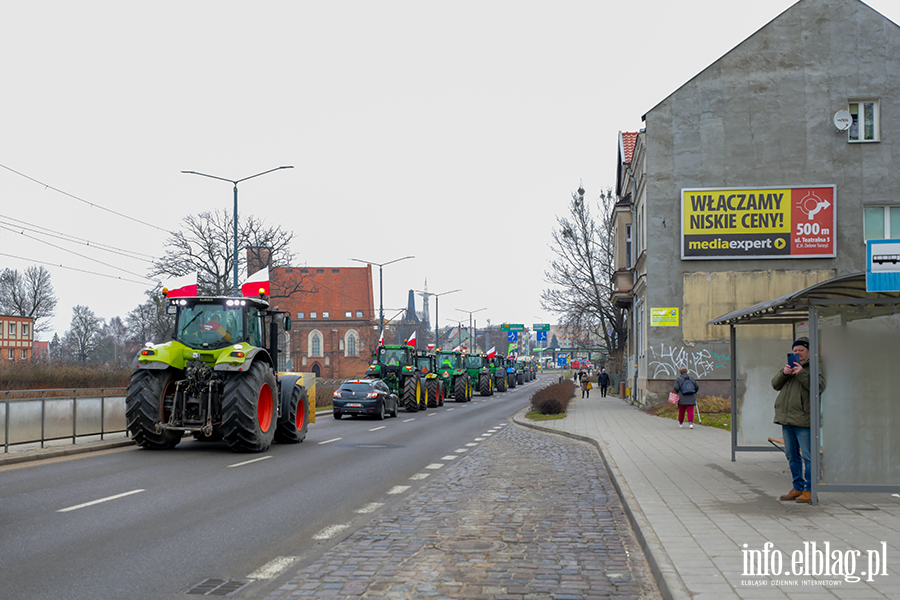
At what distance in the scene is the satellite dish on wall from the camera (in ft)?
94.9

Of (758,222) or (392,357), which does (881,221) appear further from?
(392,357)

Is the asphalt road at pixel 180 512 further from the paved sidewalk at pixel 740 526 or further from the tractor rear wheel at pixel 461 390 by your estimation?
the tractor rear wheel at pixel 461 390

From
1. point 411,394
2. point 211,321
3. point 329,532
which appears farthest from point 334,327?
point 329,532

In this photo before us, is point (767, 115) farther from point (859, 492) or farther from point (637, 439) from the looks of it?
point (859, 492)

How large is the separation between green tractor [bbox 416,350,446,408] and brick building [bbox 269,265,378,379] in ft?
202

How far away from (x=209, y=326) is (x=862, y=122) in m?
23.9

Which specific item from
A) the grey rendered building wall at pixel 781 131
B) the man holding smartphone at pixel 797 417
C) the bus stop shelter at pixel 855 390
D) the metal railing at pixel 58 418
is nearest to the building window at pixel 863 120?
the grey rendered building wall at pixel 781 131

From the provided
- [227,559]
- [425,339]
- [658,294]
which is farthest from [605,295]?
[425,339]

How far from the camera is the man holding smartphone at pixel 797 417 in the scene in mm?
9055

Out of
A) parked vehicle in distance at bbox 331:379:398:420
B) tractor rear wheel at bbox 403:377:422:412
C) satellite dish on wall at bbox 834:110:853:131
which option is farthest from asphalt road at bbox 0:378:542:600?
satellite dish on wall at bbox 834:110:853:131

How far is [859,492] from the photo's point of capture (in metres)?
9.21

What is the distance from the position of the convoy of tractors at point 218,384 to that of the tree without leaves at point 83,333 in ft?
271

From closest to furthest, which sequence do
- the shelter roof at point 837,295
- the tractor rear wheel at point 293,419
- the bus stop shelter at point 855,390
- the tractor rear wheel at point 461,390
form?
1. the shelter roof at point 837,295
2. the bus stop shelter at point 855,390
3. the tractor rear wheel at point 293,419
4. the tractor rear wheel at point 461,390

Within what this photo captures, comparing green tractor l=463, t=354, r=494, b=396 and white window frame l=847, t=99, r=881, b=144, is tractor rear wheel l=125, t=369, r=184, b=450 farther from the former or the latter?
green tractor l=463, t=354, r=494, b=396
